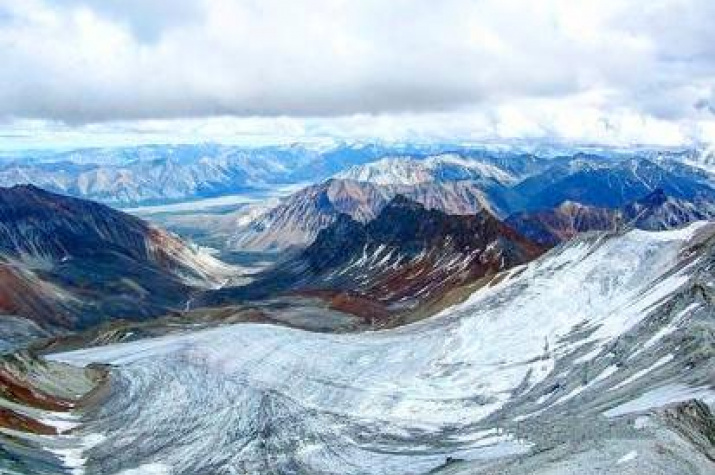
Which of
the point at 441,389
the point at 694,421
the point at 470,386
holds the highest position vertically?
the point at 694,421

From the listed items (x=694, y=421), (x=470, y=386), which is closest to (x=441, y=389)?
(x=470, y=386)

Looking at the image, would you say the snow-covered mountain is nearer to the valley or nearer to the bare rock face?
the bare rock face

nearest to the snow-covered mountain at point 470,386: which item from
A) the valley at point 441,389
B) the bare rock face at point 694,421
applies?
the bare rock face at point 694,421

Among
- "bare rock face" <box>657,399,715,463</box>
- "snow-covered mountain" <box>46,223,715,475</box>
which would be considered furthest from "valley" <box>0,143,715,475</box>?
"snow-covered mountain" <box>46,223,715,475</box>

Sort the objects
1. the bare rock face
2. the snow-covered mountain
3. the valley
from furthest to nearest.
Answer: the valley → the snow-covered mountain → the bare rock face

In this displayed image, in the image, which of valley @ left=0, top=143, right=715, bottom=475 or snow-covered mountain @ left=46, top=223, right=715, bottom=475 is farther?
valley @ left=0, top=143, right=715, bottom=475

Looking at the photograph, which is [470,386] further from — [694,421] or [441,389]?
[694,421]

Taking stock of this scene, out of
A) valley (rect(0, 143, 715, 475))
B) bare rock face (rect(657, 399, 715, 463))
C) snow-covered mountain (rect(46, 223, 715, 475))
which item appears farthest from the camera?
valley (rect(0, 143, 715, 475))

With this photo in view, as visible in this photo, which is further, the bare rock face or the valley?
the valley

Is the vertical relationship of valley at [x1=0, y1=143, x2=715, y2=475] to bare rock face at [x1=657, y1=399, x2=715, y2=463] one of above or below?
below
